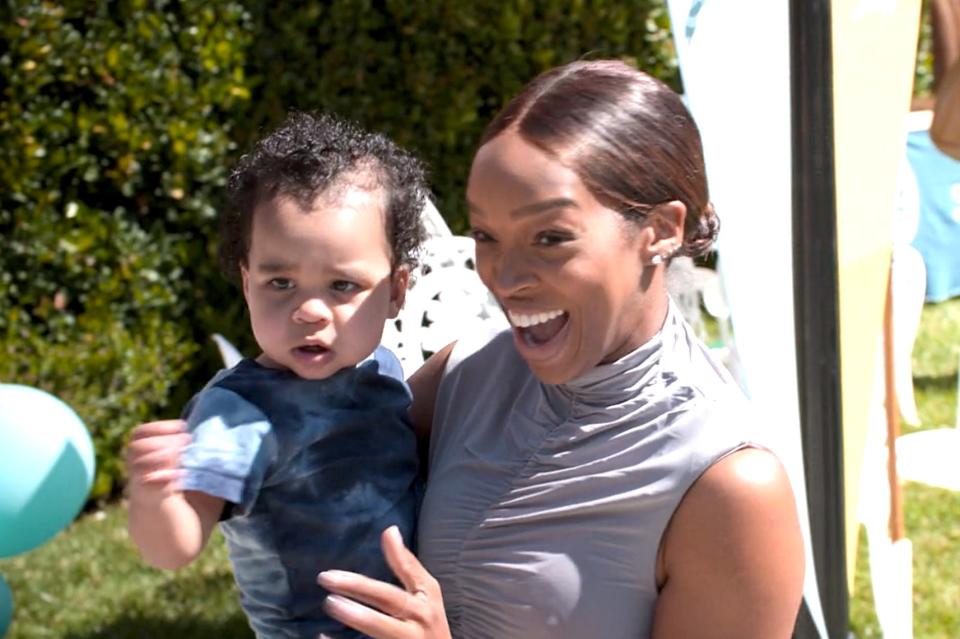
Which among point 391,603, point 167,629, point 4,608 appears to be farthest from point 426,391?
point 167,629

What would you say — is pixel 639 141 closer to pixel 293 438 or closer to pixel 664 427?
pixel 664 427

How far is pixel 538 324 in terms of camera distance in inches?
72.9

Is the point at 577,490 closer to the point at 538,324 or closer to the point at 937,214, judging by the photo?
the point at 538,324

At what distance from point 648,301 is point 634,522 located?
0.29 m

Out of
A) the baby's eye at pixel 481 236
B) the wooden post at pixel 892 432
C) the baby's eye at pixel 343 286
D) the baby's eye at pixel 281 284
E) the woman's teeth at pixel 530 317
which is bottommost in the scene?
the wooden post at pixel 892 432

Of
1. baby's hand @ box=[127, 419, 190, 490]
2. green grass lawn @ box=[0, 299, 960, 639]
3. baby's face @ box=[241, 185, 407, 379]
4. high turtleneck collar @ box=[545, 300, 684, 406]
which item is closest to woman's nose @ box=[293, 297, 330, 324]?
baby's face @ box=[241, 185, 407, 379]

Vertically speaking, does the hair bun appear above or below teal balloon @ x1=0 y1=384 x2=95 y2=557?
above

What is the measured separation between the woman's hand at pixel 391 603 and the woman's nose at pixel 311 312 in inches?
11.7

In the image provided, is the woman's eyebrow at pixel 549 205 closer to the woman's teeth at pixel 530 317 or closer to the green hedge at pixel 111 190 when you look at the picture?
the woman's teeth at pixel 530 317

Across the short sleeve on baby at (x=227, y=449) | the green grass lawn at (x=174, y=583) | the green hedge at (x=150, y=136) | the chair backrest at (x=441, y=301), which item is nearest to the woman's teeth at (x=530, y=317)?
the short sleeve on baby at (x=227, y=449)

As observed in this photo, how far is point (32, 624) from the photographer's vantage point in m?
4.65

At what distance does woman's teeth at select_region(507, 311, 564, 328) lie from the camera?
1.81 meters

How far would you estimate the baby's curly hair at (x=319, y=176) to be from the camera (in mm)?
1947

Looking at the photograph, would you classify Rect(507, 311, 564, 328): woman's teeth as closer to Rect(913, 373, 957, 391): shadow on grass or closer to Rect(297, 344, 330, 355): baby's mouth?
Rect(297, 344, 330, 355): baby's mouth
